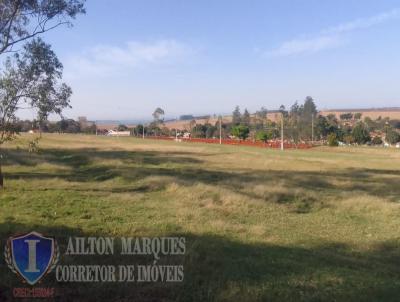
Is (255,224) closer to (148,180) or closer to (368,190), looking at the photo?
(148,180)

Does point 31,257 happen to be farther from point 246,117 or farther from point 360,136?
point 246,117

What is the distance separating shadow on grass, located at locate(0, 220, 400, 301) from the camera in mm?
6887

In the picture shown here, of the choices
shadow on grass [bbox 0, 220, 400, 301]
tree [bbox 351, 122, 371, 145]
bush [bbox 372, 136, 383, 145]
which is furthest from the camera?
bush [bbox 372, 136, 383, 145]

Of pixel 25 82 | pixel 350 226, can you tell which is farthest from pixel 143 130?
pixel 350 226

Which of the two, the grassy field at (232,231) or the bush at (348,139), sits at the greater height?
the grassy field at (232,231)

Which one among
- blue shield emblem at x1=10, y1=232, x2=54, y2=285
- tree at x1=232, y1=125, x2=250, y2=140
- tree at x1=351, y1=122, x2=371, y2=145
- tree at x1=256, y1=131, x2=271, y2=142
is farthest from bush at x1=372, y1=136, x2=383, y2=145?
blue shield emblem at x1=10, y1=232, x2=54, y2=285

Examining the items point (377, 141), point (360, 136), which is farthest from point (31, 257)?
point (377, 141)

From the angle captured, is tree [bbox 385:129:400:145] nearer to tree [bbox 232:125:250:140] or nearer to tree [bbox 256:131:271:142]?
tree [bbox 256:131:271:142]

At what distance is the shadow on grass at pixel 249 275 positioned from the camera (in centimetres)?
689

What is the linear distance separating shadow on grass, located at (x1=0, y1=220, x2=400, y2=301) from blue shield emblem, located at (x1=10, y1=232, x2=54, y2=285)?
0.50 feet

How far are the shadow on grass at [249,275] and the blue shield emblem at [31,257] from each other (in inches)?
6.0

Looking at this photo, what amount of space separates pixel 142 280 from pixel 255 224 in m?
6.76

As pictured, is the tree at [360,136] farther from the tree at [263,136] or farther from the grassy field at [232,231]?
the grassy field at [232,231]

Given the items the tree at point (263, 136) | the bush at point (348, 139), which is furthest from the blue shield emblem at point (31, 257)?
the bush at point (348, 139)
